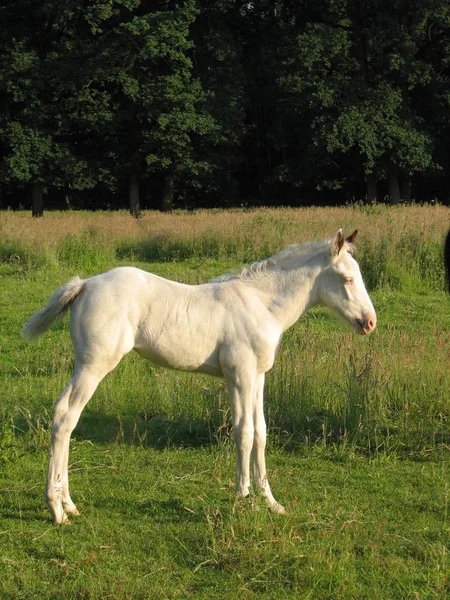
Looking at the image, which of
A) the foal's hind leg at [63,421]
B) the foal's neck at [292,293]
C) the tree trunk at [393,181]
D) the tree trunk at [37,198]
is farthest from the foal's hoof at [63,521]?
the tree trunk at [393,181]

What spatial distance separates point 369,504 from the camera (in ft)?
17.1

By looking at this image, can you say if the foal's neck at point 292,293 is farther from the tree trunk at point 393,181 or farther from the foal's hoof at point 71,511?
the tree trunk at point 393,181

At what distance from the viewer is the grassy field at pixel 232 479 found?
4.07 m

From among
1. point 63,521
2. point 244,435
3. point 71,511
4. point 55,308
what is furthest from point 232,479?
point 55,308

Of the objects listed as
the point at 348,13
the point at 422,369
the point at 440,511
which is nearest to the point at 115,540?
the point at 440,511

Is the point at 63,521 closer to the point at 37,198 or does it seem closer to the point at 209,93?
the point at 37,198

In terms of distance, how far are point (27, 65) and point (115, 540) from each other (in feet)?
105

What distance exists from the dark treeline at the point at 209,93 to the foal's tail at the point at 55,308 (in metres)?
29.5

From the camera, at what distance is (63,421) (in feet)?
15.1

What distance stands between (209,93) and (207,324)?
3379 centimetres

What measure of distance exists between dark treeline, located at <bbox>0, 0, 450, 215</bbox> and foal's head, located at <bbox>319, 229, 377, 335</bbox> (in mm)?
29648

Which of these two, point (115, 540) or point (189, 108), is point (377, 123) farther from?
point (115, 540)

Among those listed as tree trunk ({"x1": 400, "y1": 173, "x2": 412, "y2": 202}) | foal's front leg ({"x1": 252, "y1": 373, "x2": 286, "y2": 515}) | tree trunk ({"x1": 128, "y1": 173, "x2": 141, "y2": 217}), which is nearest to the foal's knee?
foal's front leg ({"x1": 252, "y1": 373, "x2": 286, "y2": 515})

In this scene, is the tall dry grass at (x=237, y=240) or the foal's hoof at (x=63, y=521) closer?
the foal's hoof at (x=63, y=521)
